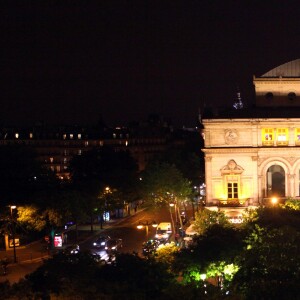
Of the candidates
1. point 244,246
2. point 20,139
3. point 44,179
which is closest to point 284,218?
point 244,246

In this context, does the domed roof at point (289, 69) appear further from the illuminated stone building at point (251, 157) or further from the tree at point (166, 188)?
the tree at point (166, 188)

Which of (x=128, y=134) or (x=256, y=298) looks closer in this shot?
(x=256, y=298)

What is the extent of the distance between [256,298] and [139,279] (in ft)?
18.9

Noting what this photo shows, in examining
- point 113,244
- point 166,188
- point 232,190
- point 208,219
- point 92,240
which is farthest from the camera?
point 166,188

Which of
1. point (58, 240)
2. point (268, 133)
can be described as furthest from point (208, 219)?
point (268, 133)

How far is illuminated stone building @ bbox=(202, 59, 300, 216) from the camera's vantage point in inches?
A: 2630

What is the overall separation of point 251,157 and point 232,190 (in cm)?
424

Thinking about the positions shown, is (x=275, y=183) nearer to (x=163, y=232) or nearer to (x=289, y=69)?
(x=163, y=232)

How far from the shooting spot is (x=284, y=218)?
4491 centimetres

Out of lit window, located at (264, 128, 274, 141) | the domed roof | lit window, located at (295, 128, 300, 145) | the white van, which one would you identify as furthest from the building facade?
lit window, located at (295, 128, 300, 145)

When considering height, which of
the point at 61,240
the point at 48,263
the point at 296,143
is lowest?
the point at 61,240

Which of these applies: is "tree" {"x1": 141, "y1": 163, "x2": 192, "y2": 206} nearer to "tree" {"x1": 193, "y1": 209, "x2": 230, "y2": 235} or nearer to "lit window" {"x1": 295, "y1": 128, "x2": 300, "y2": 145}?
"lit window" {"x1": 295, "y1": 128, "x2": 300, "y2": 145}

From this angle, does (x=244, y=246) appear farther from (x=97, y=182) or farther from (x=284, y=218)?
(x=97, y=182)

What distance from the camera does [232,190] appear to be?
67.3 metres
